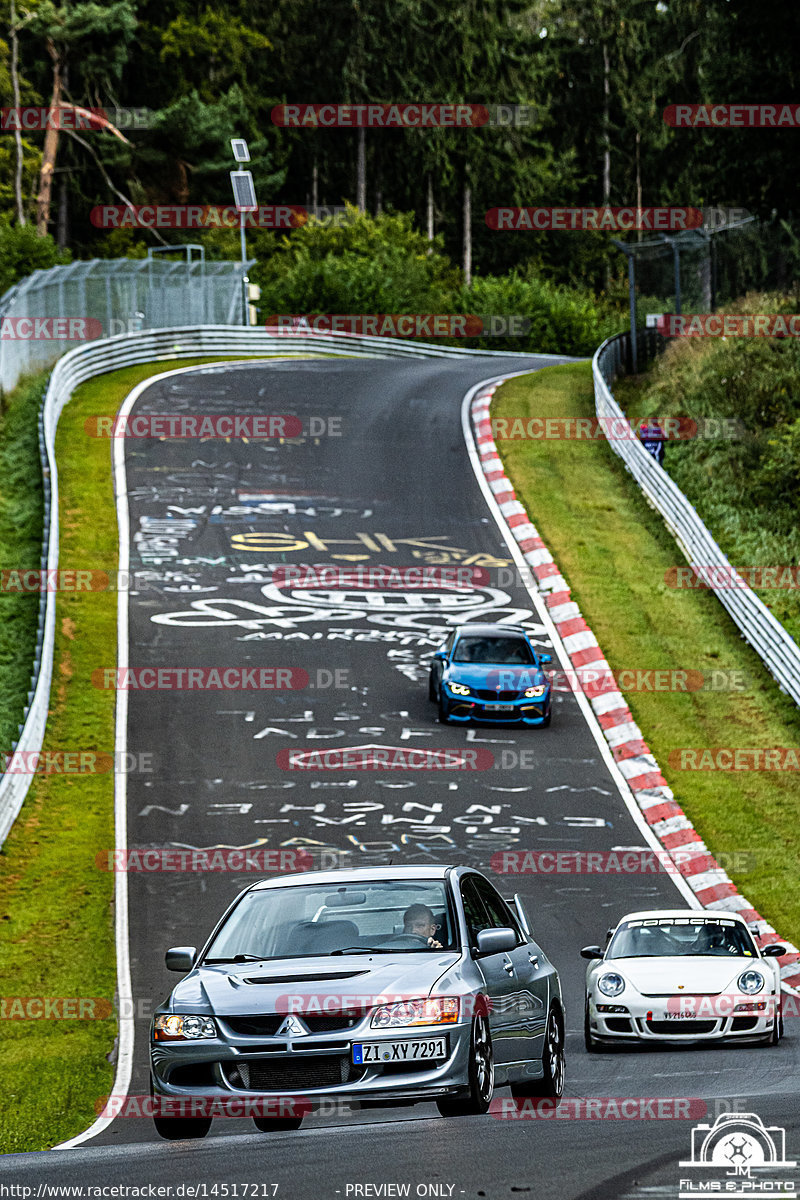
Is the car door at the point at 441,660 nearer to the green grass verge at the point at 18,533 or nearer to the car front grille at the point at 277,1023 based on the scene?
the green grass verge at the point at 18,533

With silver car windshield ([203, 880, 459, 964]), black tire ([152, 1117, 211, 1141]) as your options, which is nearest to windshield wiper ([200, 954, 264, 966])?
silver car windshield ([203, 880, 459, 964])

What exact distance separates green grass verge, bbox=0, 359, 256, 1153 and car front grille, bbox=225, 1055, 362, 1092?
404 cm

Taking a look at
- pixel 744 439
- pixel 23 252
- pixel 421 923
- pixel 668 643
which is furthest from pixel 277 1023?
pixel 23 252

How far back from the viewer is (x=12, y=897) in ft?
61.0

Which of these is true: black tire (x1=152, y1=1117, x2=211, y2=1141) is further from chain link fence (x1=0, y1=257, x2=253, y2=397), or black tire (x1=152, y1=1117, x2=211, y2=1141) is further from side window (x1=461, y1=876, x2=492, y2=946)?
chain link fence (x1=0, y1=257, x2=253, y2=397)

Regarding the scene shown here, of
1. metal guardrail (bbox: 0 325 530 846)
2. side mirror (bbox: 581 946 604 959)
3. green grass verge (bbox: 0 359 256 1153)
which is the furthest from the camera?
metal guardrail (bbox: 0 325 530 846)

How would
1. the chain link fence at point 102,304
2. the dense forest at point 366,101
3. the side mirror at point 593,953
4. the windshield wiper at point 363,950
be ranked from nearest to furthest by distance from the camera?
the windshield wiper at point 363,950 → the side mirror at point 593,953 → the chain link fence at point 102,304 → the dense forest at point 366,101

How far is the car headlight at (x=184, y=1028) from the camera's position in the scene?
816 cm

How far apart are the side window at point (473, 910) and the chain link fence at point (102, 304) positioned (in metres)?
30.8

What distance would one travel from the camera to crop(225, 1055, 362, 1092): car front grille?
7984 mm

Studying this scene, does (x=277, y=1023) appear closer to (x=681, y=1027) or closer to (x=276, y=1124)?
(x=276, y=1124)

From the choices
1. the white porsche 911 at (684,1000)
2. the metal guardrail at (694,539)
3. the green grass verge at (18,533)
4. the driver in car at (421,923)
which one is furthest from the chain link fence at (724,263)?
the driver in car at (421,923)

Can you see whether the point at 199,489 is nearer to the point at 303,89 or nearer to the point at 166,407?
the point at 166,407

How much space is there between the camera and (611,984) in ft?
42.7
